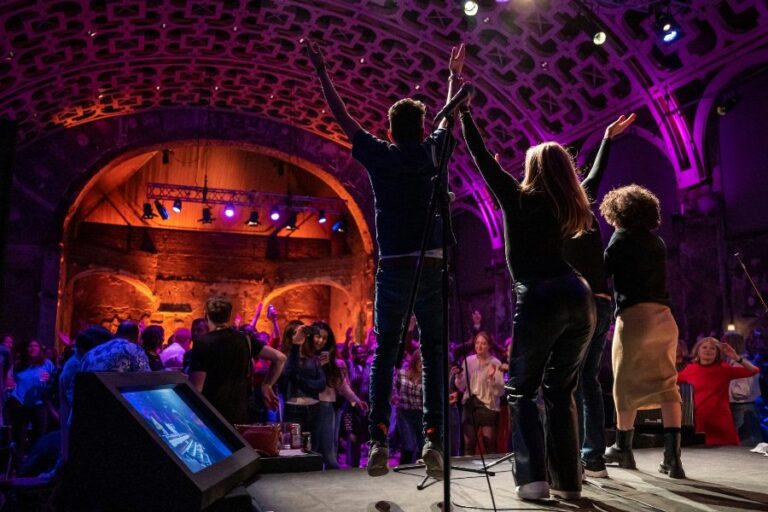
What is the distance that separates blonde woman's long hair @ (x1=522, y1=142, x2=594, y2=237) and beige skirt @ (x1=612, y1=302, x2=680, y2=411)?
3.59 feet

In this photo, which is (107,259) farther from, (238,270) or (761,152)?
(761,152)

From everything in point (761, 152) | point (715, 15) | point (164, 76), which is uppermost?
point (164, 76)

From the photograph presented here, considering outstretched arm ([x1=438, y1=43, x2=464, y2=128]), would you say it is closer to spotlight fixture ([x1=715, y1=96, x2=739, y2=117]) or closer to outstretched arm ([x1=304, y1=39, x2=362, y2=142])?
outstretched arm ([x1=304, y1=39, x2=362, y2=142])

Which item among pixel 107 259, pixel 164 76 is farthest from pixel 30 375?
pixel 107 259

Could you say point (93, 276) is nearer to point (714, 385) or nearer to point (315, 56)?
point (714, 385)

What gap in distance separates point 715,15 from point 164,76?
11.5 m

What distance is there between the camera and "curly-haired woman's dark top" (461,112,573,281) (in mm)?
3006

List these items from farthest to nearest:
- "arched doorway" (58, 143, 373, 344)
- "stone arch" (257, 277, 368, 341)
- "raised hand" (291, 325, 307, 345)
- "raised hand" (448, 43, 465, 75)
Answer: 1. "arched doorway" (58, 143, 373, 344)
2. "stone arch" (257, 277, 368, 341)
3. "raised hand" (291, 325, 307, 345)
4. "raised hand" (448, 43, 465, 75)

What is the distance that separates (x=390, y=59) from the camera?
42.9ft

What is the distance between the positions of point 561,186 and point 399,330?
112cm

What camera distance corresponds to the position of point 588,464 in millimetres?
3738

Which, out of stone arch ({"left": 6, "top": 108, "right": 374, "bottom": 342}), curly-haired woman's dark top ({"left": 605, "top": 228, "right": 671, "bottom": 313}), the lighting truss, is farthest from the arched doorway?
curly-haired woman's dark top ({"left": 605, "top": 228, "right": 671, "bottom": 313})

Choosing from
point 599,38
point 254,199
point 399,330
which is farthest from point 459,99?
point 254,199

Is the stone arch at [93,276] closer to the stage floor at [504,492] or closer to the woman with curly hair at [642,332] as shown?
the stage floor at [504,492]
